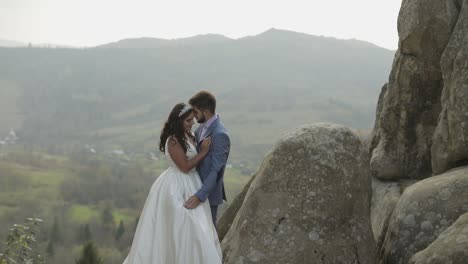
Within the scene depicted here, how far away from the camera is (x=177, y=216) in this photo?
35.3 ft

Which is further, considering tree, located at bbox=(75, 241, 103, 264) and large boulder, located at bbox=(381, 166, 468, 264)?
tree, located at bbox=(75, 241, 103, 264)

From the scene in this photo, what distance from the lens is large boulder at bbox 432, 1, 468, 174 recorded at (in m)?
12.5

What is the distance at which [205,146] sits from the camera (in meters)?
11.0

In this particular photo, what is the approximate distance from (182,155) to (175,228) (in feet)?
4.33

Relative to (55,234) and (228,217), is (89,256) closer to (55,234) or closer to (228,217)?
(228,217)

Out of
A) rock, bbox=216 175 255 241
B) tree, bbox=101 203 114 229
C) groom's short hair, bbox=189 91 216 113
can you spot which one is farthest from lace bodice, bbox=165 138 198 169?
tree, bbox=101 203 114 229

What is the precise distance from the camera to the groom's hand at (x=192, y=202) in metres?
10.8

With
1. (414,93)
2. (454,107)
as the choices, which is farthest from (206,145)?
(414,93)

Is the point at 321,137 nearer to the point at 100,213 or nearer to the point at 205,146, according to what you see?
the point at 205,146

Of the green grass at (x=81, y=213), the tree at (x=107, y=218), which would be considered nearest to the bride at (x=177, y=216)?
the tree at (x=107, y=218)

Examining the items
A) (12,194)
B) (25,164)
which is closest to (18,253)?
(12,194)

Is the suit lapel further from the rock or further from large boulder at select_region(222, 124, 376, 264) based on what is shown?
the rock

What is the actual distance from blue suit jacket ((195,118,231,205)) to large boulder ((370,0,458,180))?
600 centimetres

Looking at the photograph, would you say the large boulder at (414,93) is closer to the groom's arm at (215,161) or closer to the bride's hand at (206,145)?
the groom's arm at (215,161)
